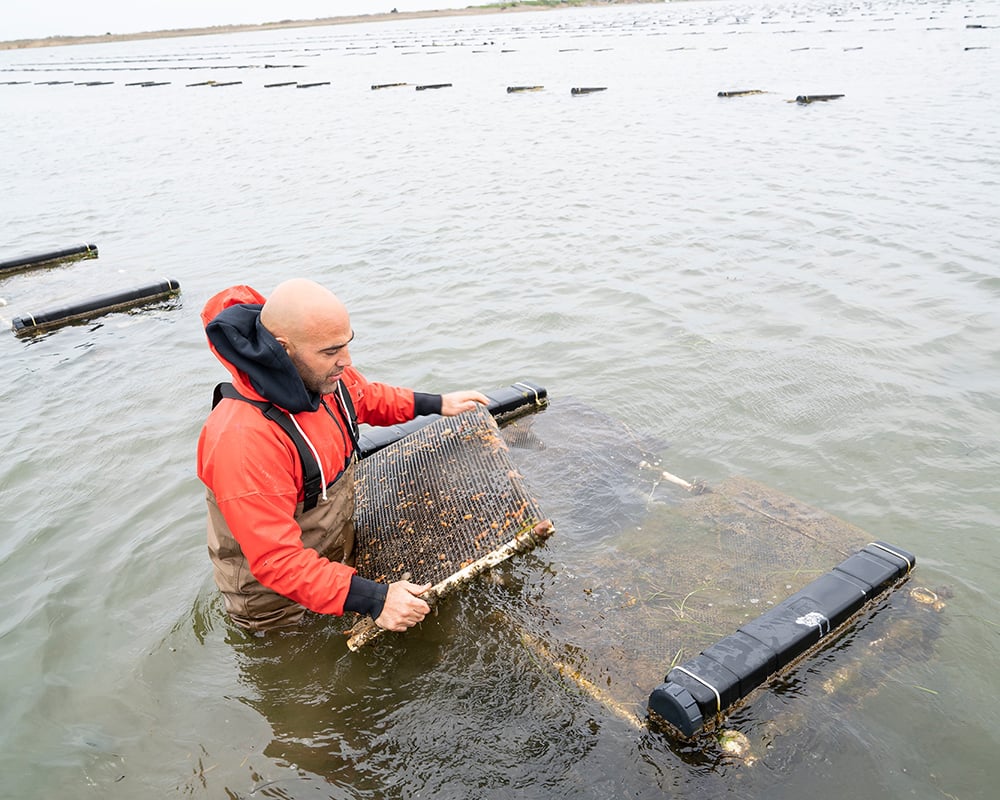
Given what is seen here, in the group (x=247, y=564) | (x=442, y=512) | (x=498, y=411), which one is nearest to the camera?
(x=247, y=564)

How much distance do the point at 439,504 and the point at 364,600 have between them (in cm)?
118

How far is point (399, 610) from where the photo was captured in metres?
3.31

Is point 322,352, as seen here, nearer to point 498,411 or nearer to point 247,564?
point 247,564

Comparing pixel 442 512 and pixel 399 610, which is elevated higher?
pixel 399 610

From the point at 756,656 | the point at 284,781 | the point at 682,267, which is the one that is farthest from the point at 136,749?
the point at 682,267

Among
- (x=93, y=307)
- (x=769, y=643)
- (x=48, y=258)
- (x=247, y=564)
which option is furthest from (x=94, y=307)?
(x=769, y=643)

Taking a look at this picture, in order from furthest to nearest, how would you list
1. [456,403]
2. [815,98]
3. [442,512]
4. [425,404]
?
1. [815,98]
2. [456,403]
3. [425,404]
4. [442,512]

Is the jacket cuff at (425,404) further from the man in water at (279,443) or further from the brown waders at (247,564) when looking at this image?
the man in water at (279,443)

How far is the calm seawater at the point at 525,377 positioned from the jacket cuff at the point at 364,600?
0.65 m

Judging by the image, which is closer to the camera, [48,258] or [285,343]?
[285,343]

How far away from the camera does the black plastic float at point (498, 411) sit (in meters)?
5.58

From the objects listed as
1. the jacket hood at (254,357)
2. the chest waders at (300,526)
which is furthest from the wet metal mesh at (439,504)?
the jacket hood at (254,357)

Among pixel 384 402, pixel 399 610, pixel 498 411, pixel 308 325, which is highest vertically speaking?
pixel 308 325

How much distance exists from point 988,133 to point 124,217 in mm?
16690
